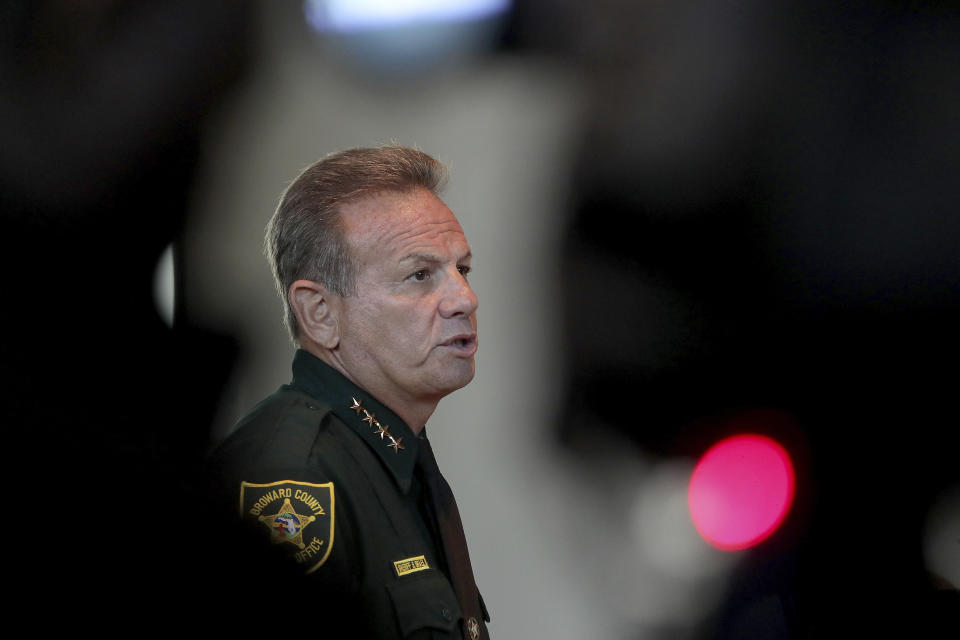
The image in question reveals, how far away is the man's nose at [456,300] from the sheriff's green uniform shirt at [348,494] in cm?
10

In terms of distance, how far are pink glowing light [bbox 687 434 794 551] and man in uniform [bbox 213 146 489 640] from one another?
65 cm

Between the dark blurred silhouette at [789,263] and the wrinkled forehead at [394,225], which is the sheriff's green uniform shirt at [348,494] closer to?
the wrinkled forehead at [394,225]

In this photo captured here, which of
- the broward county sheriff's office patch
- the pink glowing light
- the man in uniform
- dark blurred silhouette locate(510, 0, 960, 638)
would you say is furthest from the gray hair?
the pink glowing light

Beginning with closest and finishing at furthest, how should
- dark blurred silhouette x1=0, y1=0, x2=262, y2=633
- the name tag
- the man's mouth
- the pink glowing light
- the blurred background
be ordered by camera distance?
dark blurred silhouette x1=0, y1=0, x2=262, y2=633 → the blurred background → the name tag → the man's mouth → the pink glowing light

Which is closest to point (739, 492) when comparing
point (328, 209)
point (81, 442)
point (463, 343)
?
point (463, 343)

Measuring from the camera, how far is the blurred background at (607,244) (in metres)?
0.58

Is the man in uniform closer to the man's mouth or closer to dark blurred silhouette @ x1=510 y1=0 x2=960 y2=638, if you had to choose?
the man's mouth

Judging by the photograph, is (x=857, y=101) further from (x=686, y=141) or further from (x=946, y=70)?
(x=686, y=141)

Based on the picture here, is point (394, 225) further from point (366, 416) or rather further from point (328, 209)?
point (366, 416)

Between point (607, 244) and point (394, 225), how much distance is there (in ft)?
1.98

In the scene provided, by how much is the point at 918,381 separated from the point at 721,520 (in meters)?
0.65

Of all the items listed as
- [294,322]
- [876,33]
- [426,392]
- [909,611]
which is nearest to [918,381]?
[909,611]

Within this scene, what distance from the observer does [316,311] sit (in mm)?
849

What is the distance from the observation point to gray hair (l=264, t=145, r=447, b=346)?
844 mm
